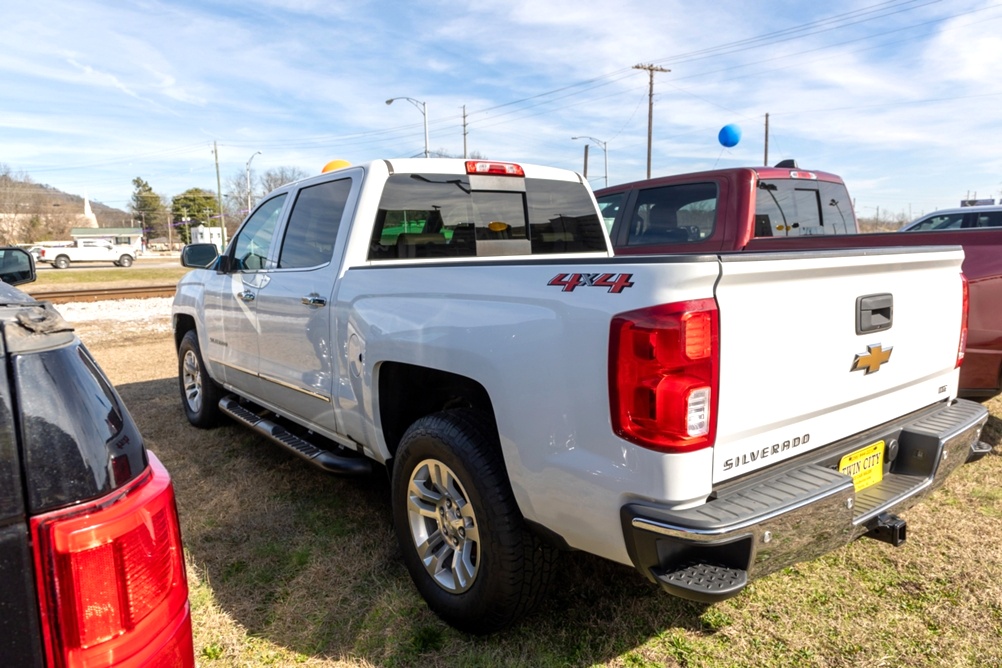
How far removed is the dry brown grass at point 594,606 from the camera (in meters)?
2.60

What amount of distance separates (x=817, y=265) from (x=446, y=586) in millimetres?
1885

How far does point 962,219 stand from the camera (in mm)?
12828

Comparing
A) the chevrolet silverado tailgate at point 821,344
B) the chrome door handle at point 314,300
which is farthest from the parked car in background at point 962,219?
the chrome door handle at point 314,300

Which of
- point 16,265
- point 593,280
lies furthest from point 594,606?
point 16,265

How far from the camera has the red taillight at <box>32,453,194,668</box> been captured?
1090mm

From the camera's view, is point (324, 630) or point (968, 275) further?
point (968, 275)

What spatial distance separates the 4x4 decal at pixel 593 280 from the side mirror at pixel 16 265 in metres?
3.46

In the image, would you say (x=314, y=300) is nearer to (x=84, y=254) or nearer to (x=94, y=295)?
(x=94, y=295)

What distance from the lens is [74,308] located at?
45.3ft

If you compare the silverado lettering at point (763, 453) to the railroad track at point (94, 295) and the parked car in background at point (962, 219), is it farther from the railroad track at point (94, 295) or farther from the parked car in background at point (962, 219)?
the railroad track at point (94, 295)

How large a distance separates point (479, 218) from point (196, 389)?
335 cm

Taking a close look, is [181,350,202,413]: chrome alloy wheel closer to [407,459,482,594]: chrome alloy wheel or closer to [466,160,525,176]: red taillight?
[466,160,525,176]: red taillight

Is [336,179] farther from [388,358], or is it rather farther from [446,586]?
[446,586]

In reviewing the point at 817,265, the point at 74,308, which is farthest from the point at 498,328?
the point at 74,308
